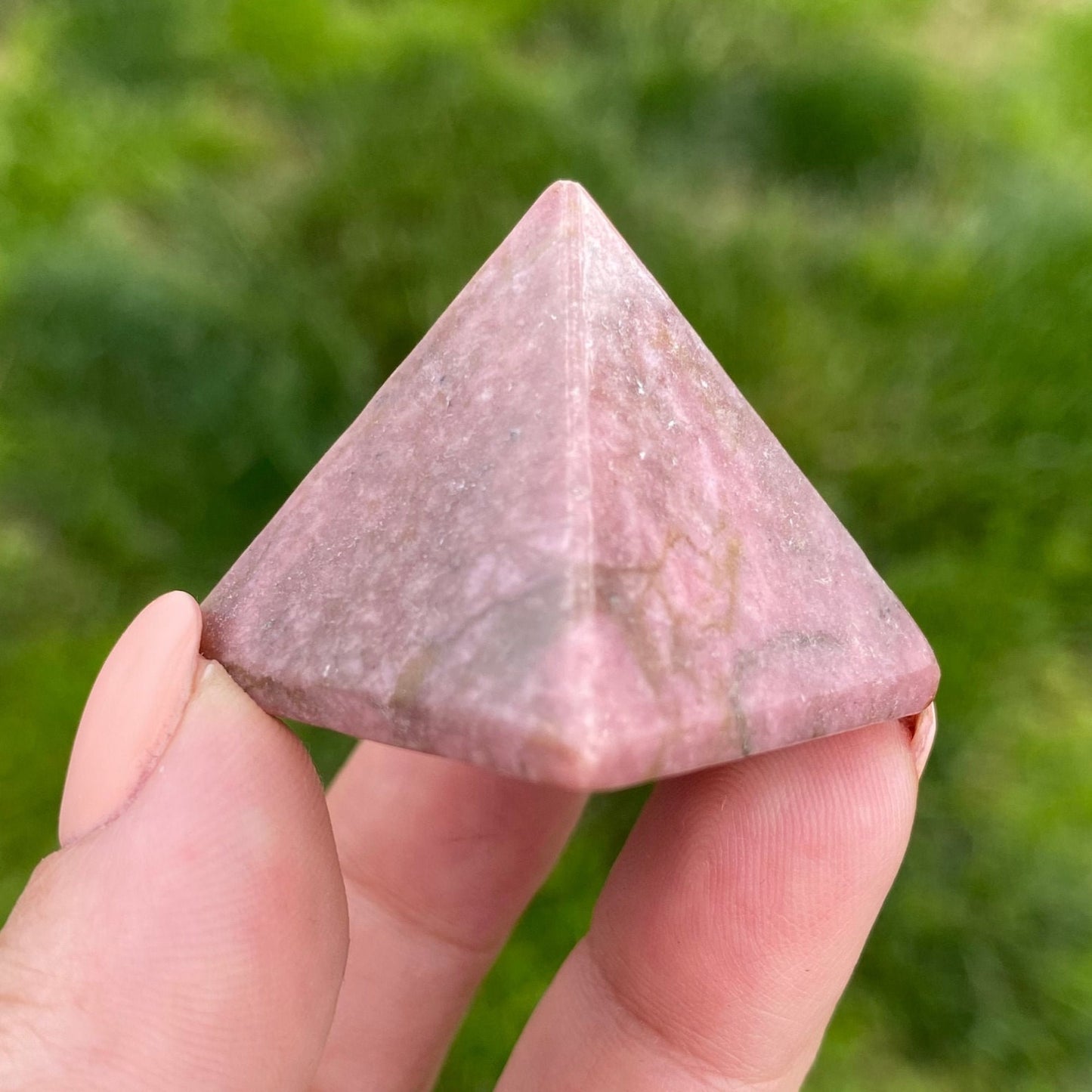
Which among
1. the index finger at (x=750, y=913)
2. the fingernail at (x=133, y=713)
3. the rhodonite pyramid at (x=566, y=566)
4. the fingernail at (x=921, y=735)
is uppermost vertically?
the rhodonite pyramid at (x=566, y=566)

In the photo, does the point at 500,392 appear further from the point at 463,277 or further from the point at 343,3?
the point at 343,3

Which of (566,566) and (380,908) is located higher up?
(566,566)

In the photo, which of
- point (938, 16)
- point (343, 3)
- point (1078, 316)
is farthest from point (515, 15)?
point (1078, 316)

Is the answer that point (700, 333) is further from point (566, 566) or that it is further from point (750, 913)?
point (566, 566)

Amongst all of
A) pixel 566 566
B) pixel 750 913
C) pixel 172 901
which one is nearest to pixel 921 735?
pixel 750 913

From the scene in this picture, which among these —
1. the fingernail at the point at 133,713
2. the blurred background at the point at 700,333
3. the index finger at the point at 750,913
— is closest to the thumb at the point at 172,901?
the fingernail at the point at 133,713

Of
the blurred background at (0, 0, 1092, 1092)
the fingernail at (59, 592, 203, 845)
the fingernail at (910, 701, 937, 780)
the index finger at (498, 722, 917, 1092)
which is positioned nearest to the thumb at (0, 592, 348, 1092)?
the fingernail at (59, 592, 203, 845)

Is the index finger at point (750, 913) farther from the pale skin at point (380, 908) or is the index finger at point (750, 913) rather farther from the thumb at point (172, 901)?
the thumb at point (172, 901)

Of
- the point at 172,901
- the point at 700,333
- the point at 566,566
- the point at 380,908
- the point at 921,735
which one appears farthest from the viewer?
the point at 700,333
